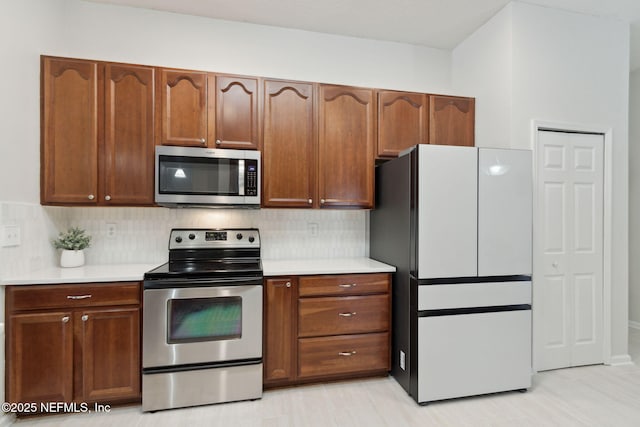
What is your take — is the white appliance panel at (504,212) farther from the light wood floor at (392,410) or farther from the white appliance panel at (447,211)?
the light wood floor at (392,410)

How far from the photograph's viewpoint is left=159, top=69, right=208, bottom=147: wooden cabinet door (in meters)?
2.42

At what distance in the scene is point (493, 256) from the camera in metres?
2.28

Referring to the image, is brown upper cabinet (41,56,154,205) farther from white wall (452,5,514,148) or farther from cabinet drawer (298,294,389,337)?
white wall (452,5,514,148)

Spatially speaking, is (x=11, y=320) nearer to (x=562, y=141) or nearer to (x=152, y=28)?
(x=152, y=28)

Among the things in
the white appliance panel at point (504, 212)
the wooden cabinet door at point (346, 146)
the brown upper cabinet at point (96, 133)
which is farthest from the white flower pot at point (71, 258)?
the white appliance panel at point (504, 212)

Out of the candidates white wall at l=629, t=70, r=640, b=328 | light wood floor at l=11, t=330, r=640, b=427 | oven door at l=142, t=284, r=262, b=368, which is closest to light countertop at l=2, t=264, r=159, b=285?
oven door at l=142, t=284, r=262, b=368

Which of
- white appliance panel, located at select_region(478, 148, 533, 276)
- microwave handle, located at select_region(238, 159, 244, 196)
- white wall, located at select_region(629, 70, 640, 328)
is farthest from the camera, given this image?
white wall, located at select_region(629, 70, 640, 328)

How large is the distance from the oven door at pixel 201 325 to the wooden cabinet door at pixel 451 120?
2049 millimetres

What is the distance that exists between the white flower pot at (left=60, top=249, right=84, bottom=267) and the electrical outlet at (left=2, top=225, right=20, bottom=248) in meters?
0.35

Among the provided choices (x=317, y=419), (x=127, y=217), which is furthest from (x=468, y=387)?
(x=127, y=217)

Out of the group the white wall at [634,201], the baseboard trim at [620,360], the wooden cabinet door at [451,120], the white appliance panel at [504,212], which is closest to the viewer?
the white appliance panel at [504,212]

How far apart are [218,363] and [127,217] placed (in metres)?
1.42

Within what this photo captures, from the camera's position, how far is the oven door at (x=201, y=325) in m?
2.10

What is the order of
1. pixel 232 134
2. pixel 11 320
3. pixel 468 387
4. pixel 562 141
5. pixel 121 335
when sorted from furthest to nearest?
pixel 562 141
pixel 232 134
pixel 468 387
pixel 121 335
pixel 11 320
